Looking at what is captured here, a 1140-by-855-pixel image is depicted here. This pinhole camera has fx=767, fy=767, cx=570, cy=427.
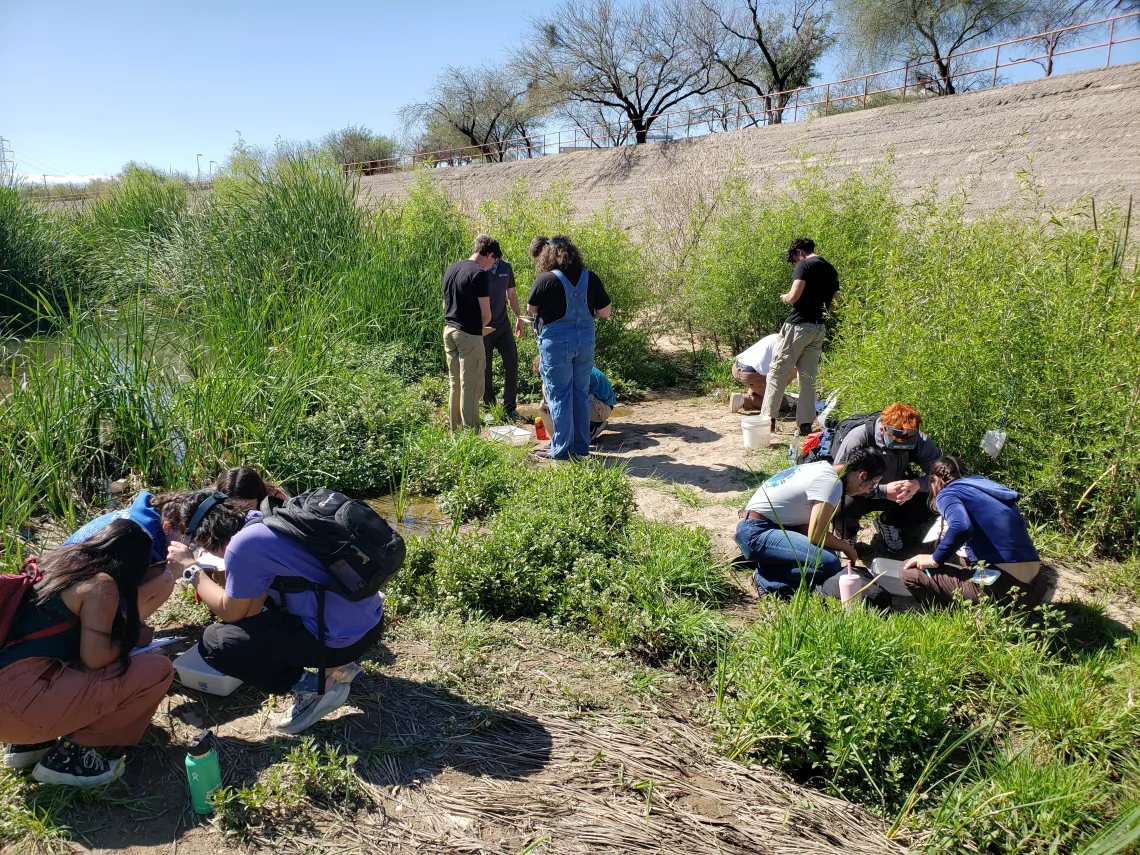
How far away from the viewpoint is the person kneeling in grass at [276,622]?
8.72 ft

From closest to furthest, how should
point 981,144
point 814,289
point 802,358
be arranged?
point 814,289, point 802,358, point 981,144

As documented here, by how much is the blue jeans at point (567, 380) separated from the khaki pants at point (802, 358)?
1845mm

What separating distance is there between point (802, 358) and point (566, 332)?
2.24m

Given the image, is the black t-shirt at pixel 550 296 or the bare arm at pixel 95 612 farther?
→ the black t-shirt at pixel 550 296

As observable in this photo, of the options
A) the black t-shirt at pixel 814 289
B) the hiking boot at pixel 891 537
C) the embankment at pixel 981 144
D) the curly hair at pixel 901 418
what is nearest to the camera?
the curly hair at pixel 901 418

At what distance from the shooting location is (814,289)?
20.4ft

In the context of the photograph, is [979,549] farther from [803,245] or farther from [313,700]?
[803,245]

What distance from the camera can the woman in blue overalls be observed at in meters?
5.34

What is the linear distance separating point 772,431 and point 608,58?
25.0m

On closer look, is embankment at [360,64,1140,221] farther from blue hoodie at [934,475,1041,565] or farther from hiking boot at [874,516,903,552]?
blue hoodie at [934,475,1041,565]

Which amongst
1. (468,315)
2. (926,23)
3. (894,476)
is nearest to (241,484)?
(468,315)

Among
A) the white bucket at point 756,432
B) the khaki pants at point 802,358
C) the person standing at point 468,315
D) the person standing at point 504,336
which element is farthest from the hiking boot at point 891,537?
the person standing at point 504,336

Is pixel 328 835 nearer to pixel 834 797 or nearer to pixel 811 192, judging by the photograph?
pixel 834 797

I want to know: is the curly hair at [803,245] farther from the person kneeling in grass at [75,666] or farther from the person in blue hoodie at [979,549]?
the person kneeling in grass at [75,666]
